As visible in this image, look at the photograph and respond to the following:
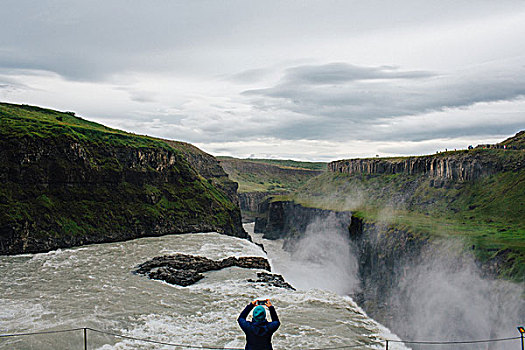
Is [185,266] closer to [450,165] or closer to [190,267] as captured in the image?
[190,267]

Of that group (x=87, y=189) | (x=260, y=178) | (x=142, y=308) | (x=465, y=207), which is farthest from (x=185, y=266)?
(x=260, y=178)

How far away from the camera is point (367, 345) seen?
64.5 feet

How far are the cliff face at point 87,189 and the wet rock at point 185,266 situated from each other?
13349 millimetres

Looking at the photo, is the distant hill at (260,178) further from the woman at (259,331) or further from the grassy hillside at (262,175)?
the woman at (259,331)

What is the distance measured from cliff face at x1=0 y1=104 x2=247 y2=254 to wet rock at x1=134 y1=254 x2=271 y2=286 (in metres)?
13.3

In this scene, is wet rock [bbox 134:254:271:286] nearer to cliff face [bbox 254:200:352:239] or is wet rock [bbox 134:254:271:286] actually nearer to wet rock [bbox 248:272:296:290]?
wet rock [bbox 248:272:296:290]

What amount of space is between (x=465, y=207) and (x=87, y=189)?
48.1 metres

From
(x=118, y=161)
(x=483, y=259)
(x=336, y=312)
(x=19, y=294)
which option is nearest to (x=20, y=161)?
(x=118, y=161)

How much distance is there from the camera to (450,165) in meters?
58.7

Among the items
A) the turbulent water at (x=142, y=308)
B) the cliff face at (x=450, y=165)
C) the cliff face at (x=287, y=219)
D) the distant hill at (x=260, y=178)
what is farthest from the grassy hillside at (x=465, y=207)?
the distant hill at (x=260, y=178)

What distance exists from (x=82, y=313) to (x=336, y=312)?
50.6ft

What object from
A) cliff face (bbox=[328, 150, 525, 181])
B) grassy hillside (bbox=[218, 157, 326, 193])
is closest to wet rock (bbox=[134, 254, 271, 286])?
cliff face (bbox=[328, 150, 525, 181])

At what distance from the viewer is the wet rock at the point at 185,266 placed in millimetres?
32750

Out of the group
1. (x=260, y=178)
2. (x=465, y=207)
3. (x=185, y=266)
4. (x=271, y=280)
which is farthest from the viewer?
(x=260, y=178)
